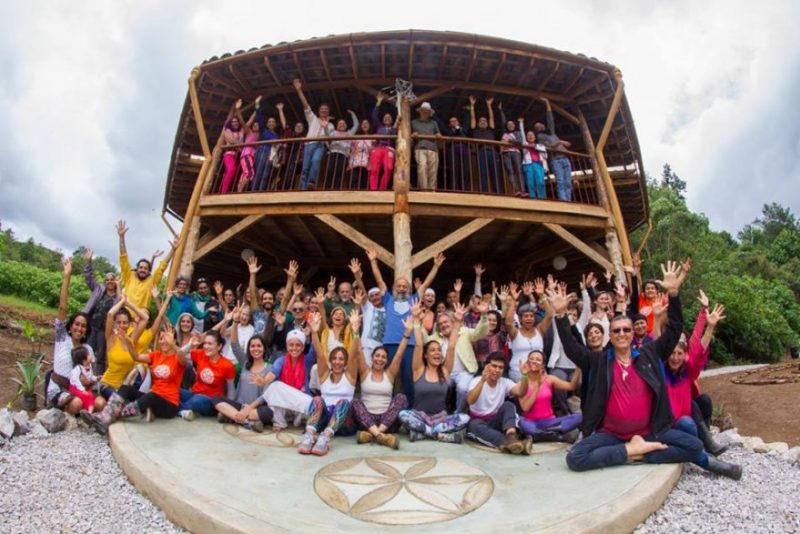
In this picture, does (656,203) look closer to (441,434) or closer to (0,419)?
(441,434)

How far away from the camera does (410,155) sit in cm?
769

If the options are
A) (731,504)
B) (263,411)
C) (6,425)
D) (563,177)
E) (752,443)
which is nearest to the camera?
(731,504)

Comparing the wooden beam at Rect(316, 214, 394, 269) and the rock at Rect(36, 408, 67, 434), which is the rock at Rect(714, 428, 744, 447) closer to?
the wooden beam at Rect(316, 214, 394, 269)

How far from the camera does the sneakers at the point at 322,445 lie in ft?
13.3

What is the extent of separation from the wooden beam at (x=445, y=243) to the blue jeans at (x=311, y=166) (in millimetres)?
2167

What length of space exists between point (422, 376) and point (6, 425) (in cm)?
377

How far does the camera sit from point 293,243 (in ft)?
32.4

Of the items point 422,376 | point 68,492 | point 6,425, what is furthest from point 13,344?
point 422,376

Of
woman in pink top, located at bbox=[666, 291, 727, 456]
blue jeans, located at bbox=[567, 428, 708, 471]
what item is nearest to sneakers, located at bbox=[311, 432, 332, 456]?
blue jeans, located at bbox=[567, 428, 708, 471]

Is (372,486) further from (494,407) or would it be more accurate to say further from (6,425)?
(6,425)

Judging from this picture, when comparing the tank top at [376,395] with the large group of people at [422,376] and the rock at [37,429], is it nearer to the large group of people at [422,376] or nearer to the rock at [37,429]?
the large group of people at [422,376]

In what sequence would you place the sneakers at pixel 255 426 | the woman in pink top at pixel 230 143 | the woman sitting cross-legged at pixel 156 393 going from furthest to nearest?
the woman in pink top at pixel 230 143
the sneakers at pixel 255 426
the woman sitting cross-legged at pixel 156 393

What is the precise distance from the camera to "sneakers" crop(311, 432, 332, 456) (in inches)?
159

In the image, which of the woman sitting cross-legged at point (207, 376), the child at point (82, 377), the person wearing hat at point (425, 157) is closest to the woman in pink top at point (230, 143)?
the person wearing hat at point (425, 157)
